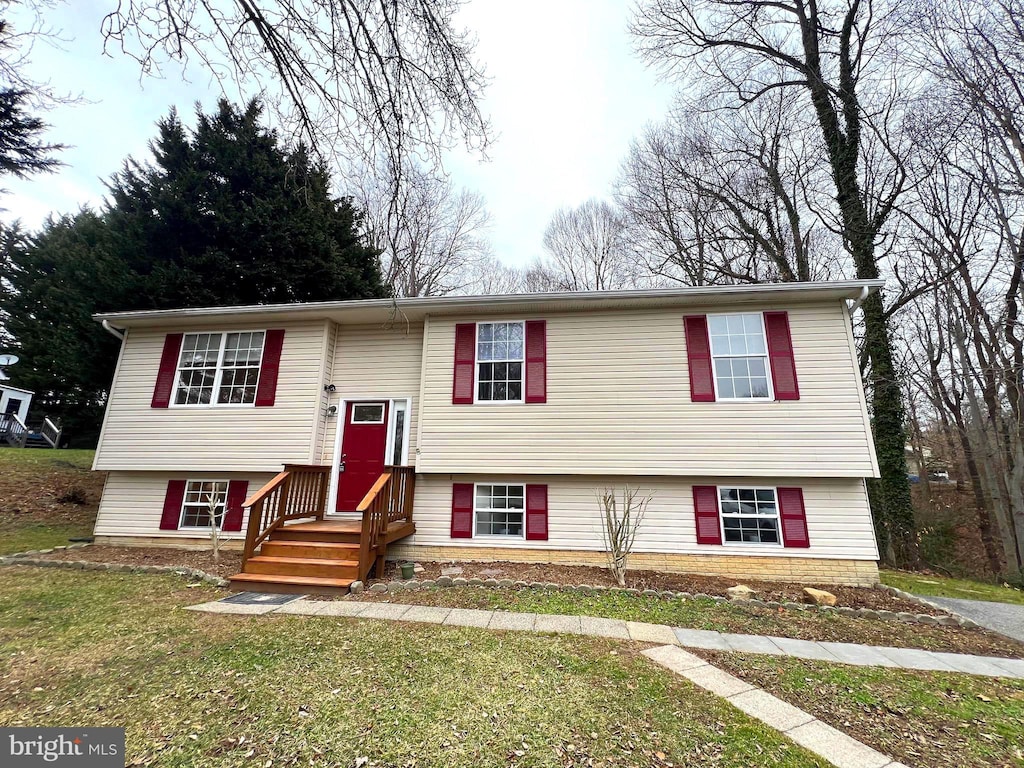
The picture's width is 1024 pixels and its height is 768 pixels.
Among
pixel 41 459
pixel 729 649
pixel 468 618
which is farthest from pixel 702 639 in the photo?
pixel 41 459

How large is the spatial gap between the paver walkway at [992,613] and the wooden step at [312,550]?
7.85 metres

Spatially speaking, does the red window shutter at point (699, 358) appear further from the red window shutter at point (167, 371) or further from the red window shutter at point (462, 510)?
the red window shutter at point (167, 371)

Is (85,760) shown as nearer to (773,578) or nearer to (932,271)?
(773,578)

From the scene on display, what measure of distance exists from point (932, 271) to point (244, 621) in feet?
54.9

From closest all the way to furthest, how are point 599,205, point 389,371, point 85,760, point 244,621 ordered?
point 85,760 → point 244,621 → point 389,371 → point 599,205

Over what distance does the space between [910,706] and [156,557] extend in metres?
9.66

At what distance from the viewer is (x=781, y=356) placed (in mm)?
6918

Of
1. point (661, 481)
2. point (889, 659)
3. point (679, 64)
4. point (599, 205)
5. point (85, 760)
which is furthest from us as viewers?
point (599, 205)

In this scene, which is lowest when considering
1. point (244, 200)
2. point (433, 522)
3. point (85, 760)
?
point (85, 760)

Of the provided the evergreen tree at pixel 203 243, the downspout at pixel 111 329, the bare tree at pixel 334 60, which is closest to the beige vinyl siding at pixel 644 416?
the bare tree at pixel 334 60

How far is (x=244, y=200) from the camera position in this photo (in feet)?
38.8

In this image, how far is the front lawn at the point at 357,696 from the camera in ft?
7.90

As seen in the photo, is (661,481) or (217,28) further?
(661,481)

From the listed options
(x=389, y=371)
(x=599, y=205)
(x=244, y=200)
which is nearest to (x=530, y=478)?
(x=389, y=371)
